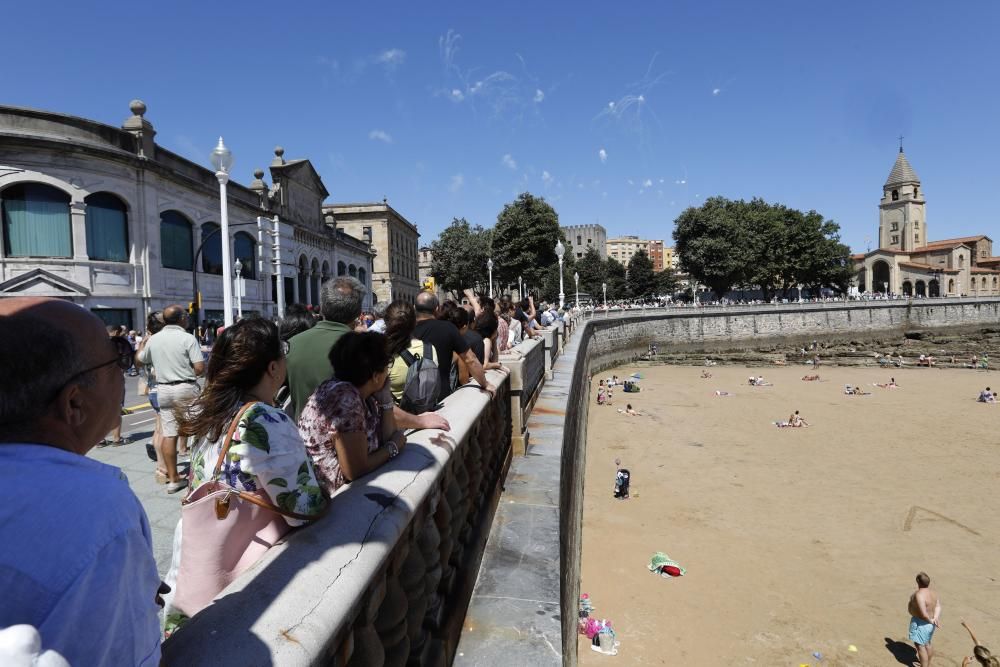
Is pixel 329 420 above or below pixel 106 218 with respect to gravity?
below

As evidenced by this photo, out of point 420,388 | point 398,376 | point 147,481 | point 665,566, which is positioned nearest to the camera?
point 420,388

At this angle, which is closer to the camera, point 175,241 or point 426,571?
point 426,571

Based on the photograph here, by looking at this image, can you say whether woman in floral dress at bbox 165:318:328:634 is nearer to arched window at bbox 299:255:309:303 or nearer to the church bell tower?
arched window at bbox 299:255:309:303

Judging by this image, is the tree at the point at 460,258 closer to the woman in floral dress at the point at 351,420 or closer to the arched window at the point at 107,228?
the arched window at the point at 107,228

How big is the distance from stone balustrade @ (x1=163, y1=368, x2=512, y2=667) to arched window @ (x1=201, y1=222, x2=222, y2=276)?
24898mm

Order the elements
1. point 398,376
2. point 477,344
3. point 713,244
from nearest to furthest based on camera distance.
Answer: point 398,376, point 477,344, point 713,244

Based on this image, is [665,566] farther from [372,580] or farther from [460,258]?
[460,258]

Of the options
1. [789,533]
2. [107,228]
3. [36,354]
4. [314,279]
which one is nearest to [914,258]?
[314,279]

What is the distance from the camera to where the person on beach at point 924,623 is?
23.1ft

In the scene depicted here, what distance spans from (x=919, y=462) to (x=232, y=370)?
1894cm

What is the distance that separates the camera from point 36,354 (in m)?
1.03

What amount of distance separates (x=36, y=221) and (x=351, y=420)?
72.5ft

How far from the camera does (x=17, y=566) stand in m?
0.79

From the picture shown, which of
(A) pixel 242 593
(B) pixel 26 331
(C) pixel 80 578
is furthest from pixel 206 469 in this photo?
(C) pixel 80 578
